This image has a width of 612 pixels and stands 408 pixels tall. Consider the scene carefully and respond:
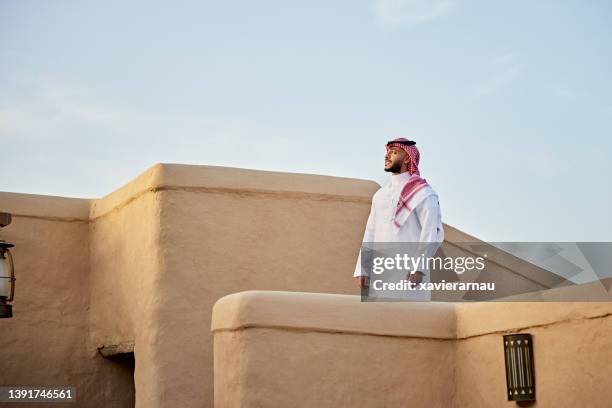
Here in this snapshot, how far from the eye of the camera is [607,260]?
7.73 m

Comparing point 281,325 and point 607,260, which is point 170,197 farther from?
point 607,260

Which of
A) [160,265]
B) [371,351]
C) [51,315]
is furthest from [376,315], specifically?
[51,315]

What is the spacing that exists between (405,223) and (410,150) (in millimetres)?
585

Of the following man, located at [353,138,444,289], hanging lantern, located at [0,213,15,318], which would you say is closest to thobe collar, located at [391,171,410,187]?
man, located at [353,138,444,289]

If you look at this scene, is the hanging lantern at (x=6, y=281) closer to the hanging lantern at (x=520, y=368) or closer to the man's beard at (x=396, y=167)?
the man's beard at (x=396, y=167)

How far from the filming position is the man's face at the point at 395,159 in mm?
8633

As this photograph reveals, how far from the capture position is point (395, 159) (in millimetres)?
8633

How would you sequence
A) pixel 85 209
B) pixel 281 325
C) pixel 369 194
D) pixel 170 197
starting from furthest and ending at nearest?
pixel 85 209 < pixel 369 194 < pixel 170 197 < pixel 281 325

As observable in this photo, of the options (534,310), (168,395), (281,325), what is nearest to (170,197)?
(168,395)

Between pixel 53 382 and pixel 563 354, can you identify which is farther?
pixel 53 382

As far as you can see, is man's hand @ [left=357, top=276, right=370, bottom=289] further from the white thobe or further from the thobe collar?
the thobe collar

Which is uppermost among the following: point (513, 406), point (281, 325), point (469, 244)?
point (469, 244)

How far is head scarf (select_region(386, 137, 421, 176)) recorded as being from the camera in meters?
8.63

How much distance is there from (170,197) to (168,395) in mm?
1579
